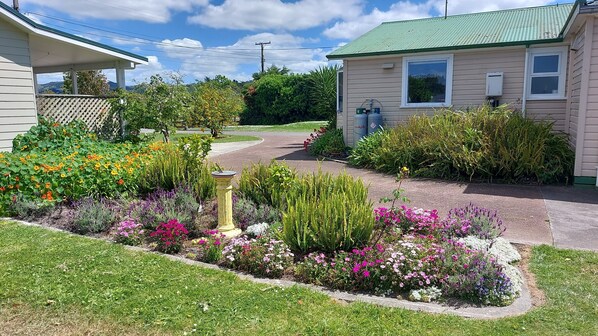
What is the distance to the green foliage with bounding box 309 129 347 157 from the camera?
43.2 feet

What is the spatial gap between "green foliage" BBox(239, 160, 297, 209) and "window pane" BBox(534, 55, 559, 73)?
7.79 m

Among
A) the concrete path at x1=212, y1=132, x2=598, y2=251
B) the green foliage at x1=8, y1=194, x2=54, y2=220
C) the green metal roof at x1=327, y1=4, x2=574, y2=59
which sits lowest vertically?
the concrete path at x1=212, y1=132, x2=598, y2=251

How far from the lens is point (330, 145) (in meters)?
13.4

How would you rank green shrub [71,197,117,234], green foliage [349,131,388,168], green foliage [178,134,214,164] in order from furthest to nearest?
green foliage [349,131,388,168]
green foliage [178,134,214,164]
green shrub [71,197,117,234]

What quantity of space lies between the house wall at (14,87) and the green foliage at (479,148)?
7.86 m

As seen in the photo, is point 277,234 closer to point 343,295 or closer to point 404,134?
point 343,295

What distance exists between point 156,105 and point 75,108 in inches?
78.1

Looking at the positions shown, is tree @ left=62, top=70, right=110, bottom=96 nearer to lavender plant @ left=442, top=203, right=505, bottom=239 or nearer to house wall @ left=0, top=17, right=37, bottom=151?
house wall @ left=0, top=17, right=37, bottom=151

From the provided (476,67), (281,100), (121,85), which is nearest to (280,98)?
(281,100)

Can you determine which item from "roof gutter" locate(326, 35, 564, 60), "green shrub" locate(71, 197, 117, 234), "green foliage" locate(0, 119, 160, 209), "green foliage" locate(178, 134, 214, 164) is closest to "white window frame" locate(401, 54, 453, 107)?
"roof gutter" locate(326, 35, 564, 60)

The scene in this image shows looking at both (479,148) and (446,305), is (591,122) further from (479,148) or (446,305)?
(446,305)

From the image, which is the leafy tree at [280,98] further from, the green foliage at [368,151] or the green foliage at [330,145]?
the green foliage at [368,151]

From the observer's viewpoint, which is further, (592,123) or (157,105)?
(157,105)

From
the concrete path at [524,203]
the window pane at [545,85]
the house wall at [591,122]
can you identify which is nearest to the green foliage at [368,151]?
the concrete path at [524,203]
